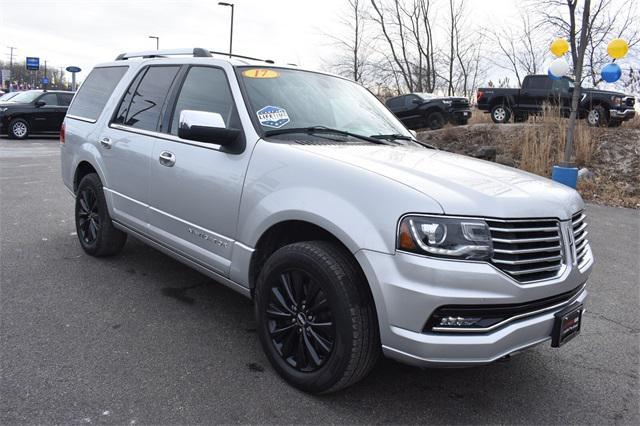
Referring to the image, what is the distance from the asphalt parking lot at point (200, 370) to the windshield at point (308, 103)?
1.46 meters

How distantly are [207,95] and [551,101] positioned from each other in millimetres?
16352

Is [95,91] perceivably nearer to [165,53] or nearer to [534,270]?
[165,53]

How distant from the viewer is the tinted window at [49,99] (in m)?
17.6

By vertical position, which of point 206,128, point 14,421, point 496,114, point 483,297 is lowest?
point 14,421

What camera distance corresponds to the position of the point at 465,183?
254 centimetres

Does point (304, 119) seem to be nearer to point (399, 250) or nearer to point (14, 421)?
point (399, 250)

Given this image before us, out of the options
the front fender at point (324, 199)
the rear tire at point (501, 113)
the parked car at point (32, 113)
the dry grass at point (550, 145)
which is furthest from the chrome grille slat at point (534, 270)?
the parked car at point (32, 113)

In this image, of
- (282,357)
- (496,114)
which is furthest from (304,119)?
(496,114)

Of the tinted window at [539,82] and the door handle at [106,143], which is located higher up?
the tinted window at [539,82]

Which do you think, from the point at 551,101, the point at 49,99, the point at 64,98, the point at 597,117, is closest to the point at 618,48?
the point at 597,117

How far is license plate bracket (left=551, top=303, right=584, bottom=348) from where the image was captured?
98.3 inches

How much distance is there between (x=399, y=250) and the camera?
2.29 metres

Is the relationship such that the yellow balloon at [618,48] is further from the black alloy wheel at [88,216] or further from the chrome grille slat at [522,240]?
the black alloy wheel at [88,216]

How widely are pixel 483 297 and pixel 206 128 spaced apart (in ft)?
5.77
